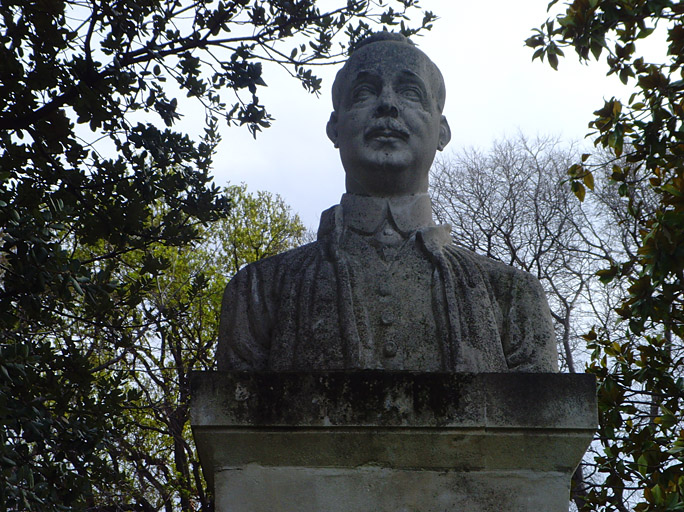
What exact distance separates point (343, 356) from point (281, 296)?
444mm

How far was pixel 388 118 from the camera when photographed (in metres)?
4.48

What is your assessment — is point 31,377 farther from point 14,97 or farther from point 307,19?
point 307,19

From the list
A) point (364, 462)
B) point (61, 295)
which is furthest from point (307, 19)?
point (364, 462)

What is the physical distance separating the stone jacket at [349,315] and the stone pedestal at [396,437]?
1.23 ft

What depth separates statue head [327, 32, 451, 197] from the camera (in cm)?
448

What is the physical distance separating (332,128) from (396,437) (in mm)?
1833

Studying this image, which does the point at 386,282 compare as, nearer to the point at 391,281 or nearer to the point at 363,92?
the point at 391,281

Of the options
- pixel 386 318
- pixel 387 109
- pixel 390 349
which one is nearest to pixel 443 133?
pixel 387 109

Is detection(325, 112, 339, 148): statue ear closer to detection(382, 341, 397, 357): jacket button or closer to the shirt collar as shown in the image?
the shirt collar

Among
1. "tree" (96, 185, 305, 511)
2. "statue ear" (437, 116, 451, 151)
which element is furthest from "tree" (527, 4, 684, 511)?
"tree" (96, 185, 305, 511)

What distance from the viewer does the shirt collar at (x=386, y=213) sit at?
4449 millimetres

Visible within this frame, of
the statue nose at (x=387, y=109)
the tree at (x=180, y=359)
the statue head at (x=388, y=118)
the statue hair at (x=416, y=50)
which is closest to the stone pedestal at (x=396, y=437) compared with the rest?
the statue head at (x=388, y=118)

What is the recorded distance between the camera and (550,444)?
3.58 meters

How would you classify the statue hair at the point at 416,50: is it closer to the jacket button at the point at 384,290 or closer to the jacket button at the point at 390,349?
the jacket button at the point at 384,290
